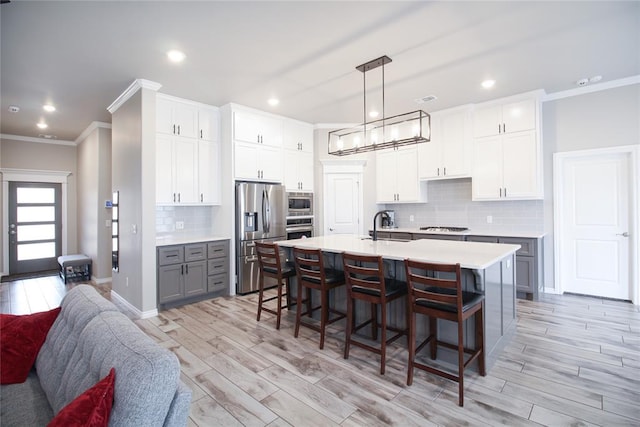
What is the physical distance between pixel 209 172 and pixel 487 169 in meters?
4.34

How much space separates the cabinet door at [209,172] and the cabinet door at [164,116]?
0.49 meters

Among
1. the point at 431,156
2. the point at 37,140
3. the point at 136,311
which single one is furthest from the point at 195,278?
the point at 37,140

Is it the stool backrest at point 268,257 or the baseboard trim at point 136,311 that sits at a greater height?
the stool backrest at point 268,257

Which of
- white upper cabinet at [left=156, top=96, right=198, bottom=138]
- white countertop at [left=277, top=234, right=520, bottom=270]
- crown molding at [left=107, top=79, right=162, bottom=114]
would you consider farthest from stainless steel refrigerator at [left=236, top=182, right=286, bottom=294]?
crown molding at [left=107, top=79, right=162, bottom=114]

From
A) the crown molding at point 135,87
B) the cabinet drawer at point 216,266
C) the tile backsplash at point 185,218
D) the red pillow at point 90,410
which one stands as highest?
the crown molding at point 135,87

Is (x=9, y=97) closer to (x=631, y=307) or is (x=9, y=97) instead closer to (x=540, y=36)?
(x=540, y=36)

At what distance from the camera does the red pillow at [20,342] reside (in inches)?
67.2

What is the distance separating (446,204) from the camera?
5727mm

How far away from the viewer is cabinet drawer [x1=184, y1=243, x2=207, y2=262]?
454 centimetres

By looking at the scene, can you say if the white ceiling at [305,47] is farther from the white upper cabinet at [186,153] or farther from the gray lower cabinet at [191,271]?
the gray lower cabinet at [191,271]

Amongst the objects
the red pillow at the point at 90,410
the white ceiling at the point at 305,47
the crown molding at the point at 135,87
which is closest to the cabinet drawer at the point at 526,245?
the white ceiling at the point at 305,47

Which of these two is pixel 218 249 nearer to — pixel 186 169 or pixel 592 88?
pixel 186 169

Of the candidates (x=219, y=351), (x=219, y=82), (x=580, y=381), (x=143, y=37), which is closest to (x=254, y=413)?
(x=219, y=351)

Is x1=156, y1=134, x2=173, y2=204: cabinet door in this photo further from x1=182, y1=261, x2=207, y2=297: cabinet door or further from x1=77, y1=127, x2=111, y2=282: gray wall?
x1=77, y1=127, x2=111, y2=282: gray wall
